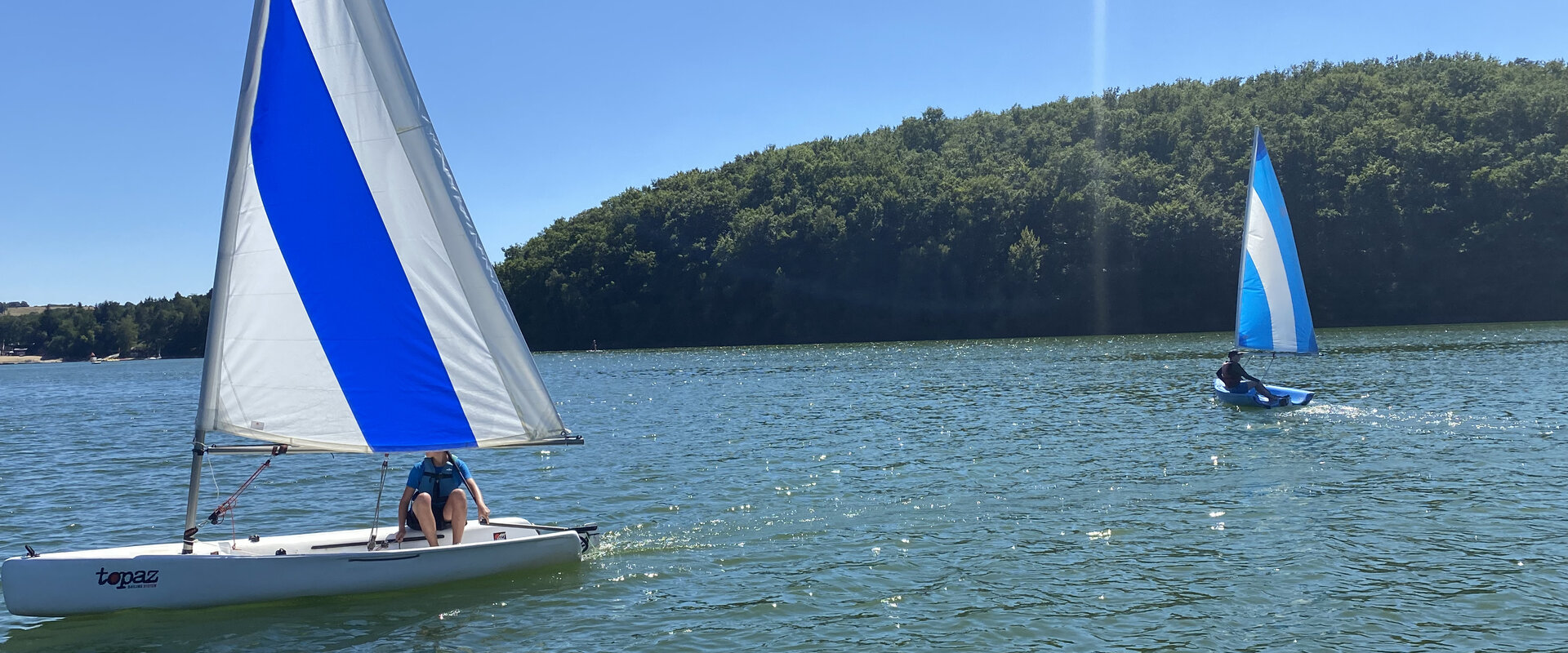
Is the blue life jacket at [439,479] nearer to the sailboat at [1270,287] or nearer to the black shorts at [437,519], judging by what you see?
the black shorts at [437,519]

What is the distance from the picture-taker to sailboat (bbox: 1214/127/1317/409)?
32969 millimetres

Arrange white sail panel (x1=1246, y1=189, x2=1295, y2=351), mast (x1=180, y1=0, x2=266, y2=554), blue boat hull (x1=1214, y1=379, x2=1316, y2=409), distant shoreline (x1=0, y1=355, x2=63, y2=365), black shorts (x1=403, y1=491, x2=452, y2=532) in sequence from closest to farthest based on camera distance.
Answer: mast (x1=180, y1=0, x2=266, y2=554), black shorts (x1=403, y1=491, x2=452, y2=532), blue boat hull (x1=1214, y1=379, x2=1316, y2=409), white sail panel (x1=1246, y1=189, x2=1295, y2=351), distant shoreline (x1=0, y1=355, x2=63, y2=365)

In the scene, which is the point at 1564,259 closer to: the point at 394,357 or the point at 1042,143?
the point at 1042,143

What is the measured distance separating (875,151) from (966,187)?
20.5 m

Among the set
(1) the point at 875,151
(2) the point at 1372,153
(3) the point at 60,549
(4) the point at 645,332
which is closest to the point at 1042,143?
(1) the point at 875,151

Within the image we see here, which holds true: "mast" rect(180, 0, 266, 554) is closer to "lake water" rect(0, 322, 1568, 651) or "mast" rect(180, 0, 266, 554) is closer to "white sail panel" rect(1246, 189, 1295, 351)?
"lake water" rect(0, 322, 1568, 651)

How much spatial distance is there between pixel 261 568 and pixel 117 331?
198m

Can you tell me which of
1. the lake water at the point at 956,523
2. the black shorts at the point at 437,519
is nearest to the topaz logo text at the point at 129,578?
the lake water at the point at 956,523

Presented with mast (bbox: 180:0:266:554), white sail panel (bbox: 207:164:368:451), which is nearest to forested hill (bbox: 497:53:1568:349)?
white sail panel (bbox: 207:164:368:451)

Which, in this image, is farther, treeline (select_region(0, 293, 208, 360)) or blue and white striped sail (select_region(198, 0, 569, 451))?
treeline (select_region(0, 293, 208, 360))

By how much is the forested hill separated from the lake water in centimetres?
6635

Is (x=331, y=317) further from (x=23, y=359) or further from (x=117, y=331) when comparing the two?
(x=23, y=359)

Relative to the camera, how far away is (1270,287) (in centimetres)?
3294

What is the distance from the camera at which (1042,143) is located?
132875 mm
